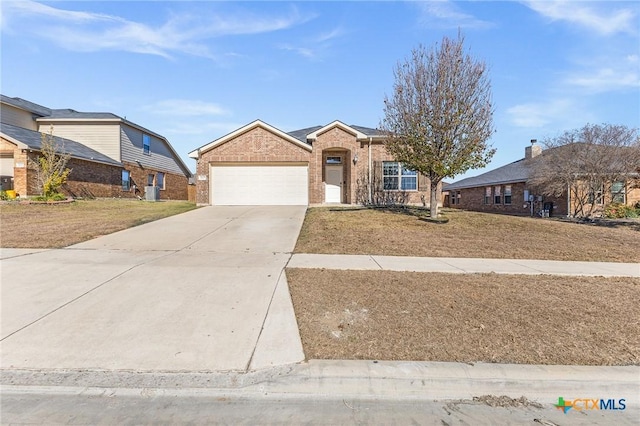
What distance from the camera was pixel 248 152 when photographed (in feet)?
59.6

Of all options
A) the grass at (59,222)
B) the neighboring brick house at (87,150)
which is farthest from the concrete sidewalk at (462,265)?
the neighboring brick house at (87,150)

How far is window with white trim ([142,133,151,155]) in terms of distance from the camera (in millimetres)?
26859

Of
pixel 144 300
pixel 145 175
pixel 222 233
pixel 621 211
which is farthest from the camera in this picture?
pixel 145 175

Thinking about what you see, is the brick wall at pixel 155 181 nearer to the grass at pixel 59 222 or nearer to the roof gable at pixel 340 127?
the grass at pixel 59 222

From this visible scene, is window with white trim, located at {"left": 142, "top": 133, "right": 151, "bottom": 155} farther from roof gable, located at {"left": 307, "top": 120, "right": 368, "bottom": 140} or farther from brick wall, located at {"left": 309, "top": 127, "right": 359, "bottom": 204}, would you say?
brick wall, located at {"left": 309, "top": 127, "right": 359, "bottom": 204}

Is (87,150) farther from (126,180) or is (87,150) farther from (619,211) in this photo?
(619,211)

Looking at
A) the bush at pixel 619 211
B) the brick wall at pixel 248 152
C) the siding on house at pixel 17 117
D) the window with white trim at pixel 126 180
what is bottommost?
the bush at pixel 619 211

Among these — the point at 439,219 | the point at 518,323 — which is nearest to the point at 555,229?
the point at 439,219

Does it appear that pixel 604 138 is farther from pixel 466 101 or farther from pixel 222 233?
pixel 222 233

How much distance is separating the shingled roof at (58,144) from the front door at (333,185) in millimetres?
14431

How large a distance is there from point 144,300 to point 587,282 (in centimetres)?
778

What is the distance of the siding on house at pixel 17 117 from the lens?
2175 centimetres

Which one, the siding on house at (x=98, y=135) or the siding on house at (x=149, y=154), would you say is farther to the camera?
the siding on house at (x=149, y=154)

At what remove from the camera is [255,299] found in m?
5.14
